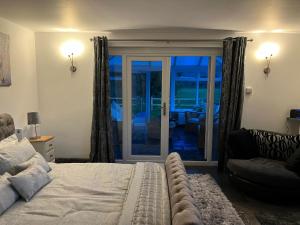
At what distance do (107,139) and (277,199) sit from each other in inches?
107

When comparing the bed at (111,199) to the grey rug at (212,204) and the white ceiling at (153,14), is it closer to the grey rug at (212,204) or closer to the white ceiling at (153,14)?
the grey rug at (212,204)

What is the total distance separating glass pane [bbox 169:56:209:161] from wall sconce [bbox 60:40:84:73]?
168 cm

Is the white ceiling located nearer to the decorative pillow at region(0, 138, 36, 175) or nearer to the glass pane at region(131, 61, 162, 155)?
the glass pane at region(131, 61, 162, 155)

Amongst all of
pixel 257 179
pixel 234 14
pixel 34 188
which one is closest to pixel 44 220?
pixel 34 188

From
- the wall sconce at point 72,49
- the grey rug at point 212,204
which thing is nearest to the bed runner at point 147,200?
the grey rug at point 212,204

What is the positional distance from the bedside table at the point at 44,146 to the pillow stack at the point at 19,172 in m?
0.72

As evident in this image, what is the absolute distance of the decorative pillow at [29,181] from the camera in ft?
6.17

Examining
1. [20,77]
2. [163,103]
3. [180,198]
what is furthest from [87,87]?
[180,198]

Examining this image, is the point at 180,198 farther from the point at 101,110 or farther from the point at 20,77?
the point at 20,77

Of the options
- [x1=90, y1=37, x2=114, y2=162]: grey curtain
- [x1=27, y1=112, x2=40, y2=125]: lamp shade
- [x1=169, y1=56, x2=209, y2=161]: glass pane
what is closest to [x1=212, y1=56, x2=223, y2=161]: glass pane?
[x1=169, y1=56, x2=209, y2=161]: glass pane

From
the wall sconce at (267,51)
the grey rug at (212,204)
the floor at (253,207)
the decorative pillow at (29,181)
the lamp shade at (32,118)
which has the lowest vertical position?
Answer: the floor at (253,207)

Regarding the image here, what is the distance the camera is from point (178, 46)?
399 cm

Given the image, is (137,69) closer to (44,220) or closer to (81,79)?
(81,79)

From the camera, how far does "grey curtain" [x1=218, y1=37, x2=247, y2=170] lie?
3799mm
